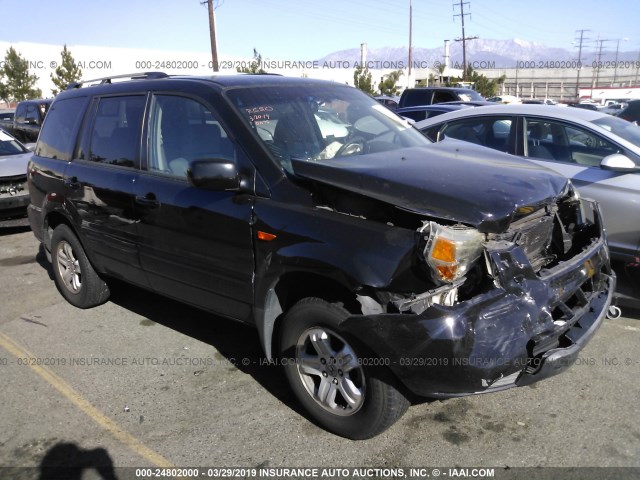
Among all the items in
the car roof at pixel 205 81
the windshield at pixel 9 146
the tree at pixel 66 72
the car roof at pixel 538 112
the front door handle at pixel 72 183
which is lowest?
the windshield at pixel 9 146

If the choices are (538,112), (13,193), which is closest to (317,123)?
(538,112)

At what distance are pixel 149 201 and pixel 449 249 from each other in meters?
2.18

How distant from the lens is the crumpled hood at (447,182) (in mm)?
2629

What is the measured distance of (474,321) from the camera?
245 cm

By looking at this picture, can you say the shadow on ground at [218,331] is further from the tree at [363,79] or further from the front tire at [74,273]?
the tree at [363,79]

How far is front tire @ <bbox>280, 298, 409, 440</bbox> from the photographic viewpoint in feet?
9.11

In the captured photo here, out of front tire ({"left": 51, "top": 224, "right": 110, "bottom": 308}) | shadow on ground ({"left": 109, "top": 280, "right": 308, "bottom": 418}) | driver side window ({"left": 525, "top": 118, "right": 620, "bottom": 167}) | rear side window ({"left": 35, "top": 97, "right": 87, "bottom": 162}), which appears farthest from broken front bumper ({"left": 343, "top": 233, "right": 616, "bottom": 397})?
rear side window ({"left": 35, "top": 97, "right": 87, "bottom": 162})


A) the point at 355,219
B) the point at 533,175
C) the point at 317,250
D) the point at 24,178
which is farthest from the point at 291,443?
the point at 24,178

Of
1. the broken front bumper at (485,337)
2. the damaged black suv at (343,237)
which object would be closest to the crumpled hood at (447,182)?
the damaged black suv at (343,237)

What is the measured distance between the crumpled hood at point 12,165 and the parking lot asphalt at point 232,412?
3.89 meters

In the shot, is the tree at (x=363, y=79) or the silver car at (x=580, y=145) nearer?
the silver car at (x=580, y=145)

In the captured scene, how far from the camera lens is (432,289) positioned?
101 inches

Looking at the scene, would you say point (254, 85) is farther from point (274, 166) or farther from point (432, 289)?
point (432, 289)

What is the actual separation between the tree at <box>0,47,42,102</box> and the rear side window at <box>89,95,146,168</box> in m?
30.4
